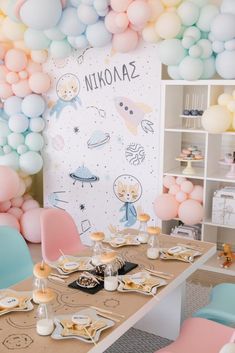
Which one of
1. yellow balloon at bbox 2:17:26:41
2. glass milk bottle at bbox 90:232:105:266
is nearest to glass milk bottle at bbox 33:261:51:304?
glass milk bottle at bbox 90:232:105:266

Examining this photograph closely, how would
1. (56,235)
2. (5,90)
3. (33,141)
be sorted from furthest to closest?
(33,141)
(5,90)
(56,235)

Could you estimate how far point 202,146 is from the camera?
4496 mm

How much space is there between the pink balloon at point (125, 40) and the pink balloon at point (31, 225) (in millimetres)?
1694

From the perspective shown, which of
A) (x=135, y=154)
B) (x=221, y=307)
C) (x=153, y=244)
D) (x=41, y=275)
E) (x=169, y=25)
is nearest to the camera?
(x=41, y=275)

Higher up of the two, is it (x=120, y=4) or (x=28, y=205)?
(x=120, y=4)

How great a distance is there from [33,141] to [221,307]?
2.65m

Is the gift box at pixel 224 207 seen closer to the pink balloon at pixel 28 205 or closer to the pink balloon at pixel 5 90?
the pink balloon at pixel 28 205

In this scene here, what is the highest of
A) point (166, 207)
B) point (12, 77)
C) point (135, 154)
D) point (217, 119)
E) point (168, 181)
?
point (12, 77)

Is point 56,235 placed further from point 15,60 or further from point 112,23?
point 15,60

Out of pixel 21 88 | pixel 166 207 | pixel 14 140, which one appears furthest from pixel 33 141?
pixel 166 207

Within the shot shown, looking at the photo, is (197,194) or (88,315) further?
(197,194)

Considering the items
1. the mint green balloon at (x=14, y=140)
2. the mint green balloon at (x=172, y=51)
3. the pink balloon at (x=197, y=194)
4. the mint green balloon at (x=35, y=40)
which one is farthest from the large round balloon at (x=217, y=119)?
the mint green balloon at (x=14, y=140)

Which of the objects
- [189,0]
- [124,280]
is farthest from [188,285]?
[189,0]

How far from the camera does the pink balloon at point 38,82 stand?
4.48 metres
